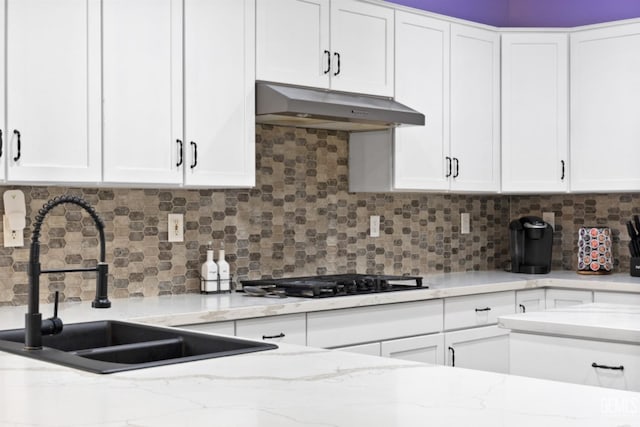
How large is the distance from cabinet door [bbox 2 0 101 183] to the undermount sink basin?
76 centimetres

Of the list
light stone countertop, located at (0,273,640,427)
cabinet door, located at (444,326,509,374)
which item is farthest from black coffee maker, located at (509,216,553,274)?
light stone countertop, located at (0,273,640,427)

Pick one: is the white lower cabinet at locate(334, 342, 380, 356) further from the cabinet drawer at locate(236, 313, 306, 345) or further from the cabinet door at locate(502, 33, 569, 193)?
the cabinet door at locate(502, 33, 569, 193)

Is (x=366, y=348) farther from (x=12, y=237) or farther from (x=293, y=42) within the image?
(x=12, y=237)

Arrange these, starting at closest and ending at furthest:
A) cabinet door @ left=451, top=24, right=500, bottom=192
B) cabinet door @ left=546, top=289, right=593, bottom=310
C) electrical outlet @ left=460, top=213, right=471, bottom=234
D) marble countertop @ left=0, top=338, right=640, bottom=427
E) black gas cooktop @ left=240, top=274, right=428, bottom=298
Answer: marble countertop @ left=0, top=338, right=640, bottom=427 → black gas cooktop @ left=240, top=274, right=428, bottom=298 → cabinet door @ left=546, top=289, right=593, bottom=310 → cabinet door @ left=451, top=24, right=500, bottom=192 → electrical outlet @ left=460, top=213, right=471, bottom=234

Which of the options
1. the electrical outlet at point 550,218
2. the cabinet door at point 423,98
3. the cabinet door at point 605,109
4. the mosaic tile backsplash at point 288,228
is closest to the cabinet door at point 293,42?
the mosaic tile backsplash at point 288,228

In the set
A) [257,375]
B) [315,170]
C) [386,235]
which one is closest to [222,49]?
[315,170]

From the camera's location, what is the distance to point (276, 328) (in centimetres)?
347

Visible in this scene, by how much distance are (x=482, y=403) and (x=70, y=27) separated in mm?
2317

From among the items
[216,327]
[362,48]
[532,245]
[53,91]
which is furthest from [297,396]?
[532,245]

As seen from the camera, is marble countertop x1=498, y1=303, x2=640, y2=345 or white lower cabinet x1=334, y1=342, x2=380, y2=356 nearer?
marble countertop x1=498, y1=303, x2=640, y2=345

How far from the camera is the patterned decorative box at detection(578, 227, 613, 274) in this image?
5.07m

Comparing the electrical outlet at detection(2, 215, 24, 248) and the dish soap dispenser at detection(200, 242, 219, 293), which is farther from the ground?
the electrical outlet at detection(2, 215, 24, 248)

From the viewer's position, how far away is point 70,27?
10.5 feet

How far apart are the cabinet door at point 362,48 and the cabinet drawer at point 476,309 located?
1.11m
